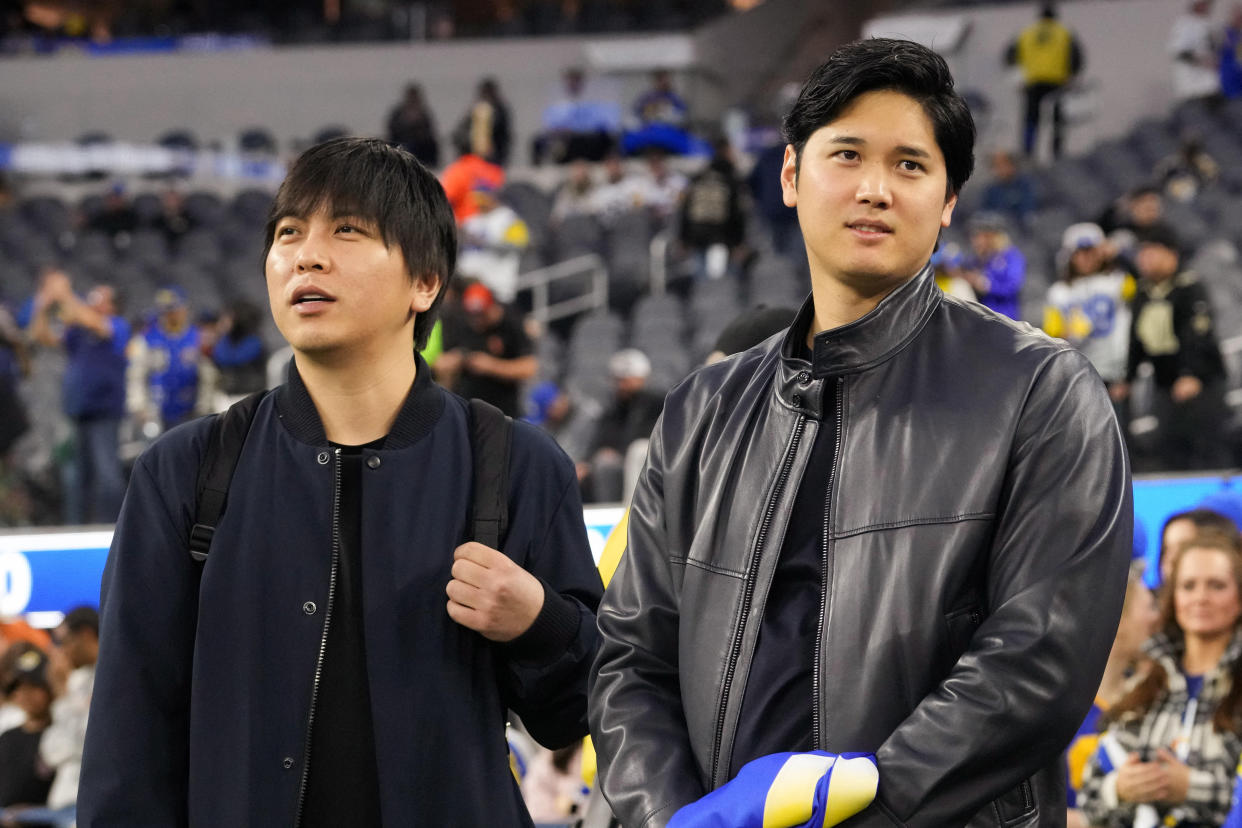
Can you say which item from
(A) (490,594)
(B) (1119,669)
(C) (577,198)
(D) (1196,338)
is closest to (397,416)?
(A) (490,594)

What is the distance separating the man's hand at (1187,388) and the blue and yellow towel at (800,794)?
603cm

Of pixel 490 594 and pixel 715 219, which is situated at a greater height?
pixel 715 219

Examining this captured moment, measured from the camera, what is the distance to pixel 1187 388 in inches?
284

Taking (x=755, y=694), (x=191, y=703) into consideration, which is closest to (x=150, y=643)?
(x=191, y=703)

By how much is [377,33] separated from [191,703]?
60.2ft

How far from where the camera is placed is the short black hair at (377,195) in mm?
2160

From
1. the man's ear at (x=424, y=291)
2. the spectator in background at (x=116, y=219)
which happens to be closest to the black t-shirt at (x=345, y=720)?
the man's ear at (x=424, y=291)

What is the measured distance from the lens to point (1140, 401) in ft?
25.1

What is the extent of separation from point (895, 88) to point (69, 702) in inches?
151

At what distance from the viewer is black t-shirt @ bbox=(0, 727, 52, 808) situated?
4.79 meters

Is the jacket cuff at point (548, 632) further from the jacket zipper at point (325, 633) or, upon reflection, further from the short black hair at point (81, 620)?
the short black hair at point (81, 620)

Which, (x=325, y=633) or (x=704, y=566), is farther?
(x=325, y=633)

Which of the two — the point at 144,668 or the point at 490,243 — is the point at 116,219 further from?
the point at 144,668

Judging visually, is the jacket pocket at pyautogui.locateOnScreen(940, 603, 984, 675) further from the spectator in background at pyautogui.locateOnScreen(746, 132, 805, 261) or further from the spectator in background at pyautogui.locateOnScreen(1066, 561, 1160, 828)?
the spectator in background at pyautogui.locateOnScreen(746, 132, 805, 261)
